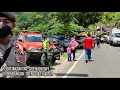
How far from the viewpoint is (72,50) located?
70.7 ft

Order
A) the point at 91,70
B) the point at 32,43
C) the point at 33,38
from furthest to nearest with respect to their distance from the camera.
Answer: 1. the point at 33,38
2. the point at 32,43
3. the point at 91,70

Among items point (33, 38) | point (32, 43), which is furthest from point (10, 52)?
point (33, 38)

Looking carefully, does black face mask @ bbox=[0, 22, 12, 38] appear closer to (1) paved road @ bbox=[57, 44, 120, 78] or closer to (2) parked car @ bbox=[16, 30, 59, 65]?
(1) paved road @ bbox=[57, 44, 120, 78]

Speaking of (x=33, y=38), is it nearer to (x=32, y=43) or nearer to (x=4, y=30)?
(x=32, y=43)

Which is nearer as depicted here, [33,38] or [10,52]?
[10,52]

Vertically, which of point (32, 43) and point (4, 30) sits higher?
point (4, 30)

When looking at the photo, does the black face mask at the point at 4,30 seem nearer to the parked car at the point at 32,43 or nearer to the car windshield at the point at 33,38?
the parked car at the point at 32,43

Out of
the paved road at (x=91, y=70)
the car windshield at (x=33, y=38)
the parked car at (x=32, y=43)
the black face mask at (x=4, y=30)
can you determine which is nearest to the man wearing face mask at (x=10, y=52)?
the black face mask at (x=4, y=30)

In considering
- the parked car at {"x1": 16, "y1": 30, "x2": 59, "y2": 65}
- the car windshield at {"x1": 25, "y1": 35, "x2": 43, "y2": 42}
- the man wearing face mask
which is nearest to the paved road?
the parked car at {"x1": 16, "y1": 30, "x2": 59, "y2": 65}

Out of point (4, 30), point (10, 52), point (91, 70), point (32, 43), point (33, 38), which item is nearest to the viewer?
point (10, 52)
